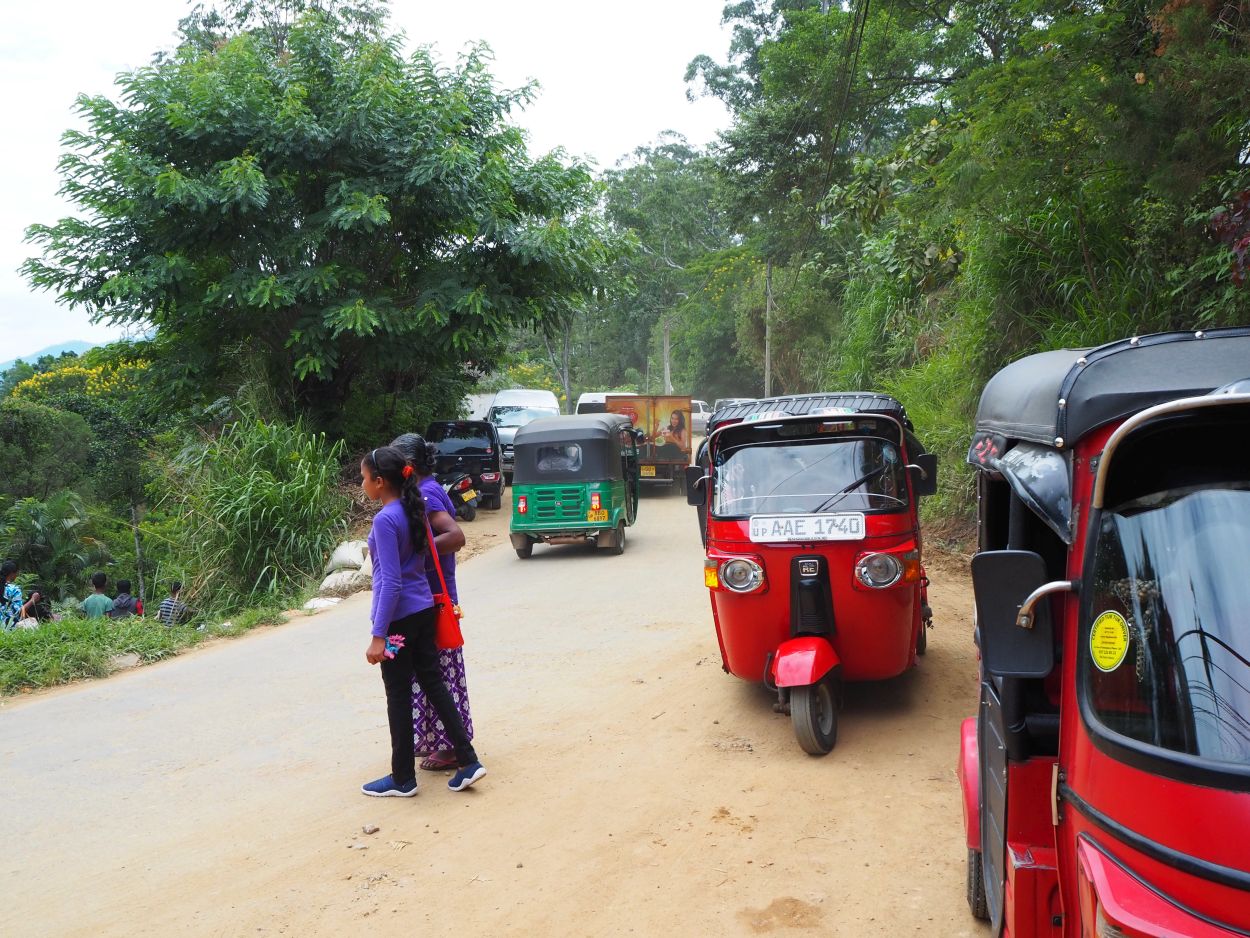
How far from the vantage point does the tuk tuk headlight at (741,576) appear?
647 cm

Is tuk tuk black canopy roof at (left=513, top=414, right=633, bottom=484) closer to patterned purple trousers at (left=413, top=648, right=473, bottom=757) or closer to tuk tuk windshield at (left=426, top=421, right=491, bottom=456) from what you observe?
tuk tuk windshield at (left=426, top=421, right=491, bottom=456)

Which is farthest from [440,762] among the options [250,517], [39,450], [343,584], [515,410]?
[39,450]

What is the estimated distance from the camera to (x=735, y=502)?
22.7 feet

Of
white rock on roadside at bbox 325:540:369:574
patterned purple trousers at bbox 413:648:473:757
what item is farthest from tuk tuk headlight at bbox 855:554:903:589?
white rock on roadside at bbox 325:540:369:574

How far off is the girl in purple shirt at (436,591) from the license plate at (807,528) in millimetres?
1886

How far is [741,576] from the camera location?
6.51 metres

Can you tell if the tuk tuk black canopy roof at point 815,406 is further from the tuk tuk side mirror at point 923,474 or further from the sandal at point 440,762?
the sandal at point 440,762

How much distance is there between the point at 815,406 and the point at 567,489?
874cm

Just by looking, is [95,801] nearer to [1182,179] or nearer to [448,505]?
[448,505]

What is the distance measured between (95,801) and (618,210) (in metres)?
49.6

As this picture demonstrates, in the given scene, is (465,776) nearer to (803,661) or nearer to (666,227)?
(803,661)

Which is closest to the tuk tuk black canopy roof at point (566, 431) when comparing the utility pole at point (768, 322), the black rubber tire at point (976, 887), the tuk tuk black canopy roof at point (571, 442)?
the tuk tuk black canopy roof at point (571, 442)

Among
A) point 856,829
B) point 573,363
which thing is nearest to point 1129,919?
point 856,829

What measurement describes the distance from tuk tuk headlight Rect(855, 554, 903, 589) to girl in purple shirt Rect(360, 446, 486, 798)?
2.56 metres
